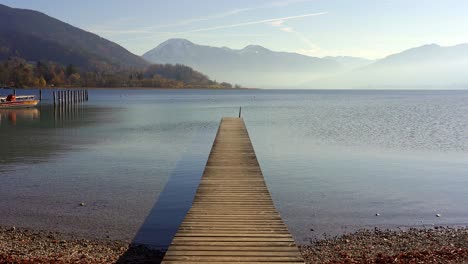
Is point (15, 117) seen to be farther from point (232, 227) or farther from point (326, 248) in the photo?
point (232, 227)

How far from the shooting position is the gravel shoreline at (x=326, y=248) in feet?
28.2

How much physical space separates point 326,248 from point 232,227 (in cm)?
259

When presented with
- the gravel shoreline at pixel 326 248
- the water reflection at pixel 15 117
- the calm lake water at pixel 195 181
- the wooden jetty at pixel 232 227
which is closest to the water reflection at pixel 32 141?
the calm lake water at pixel 195 181

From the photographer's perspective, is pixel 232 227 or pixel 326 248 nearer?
pixel 232 227

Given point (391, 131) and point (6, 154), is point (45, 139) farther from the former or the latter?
point (391, 131)

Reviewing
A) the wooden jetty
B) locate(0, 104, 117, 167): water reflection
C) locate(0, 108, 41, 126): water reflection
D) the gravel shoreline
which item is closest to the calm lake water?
locate(0, 104, 117, 167): water reflection

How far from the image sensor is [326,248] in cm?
944

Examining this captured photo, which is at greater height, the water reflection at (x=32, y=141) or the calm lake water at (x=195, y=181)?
the calm lake water at (x=195, y=181)

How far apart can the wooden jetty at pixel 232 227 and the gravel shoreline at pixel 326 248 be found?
51.6 inches

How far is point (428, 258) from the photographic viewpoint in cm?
846

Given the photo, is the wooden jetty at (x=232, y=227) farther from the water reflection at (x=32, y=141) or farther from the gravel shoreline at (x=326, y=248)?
the water reflection at (x=32, y=141)

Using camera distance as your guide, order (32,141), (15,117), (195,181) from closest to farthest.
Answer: (195,181) < (32,141) < (15,117)

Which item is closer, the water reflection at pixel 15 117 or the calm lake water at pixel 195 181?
the calm lake water at pixel 195 181

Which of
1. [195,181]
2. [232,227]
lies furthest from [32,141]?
[232,227]
